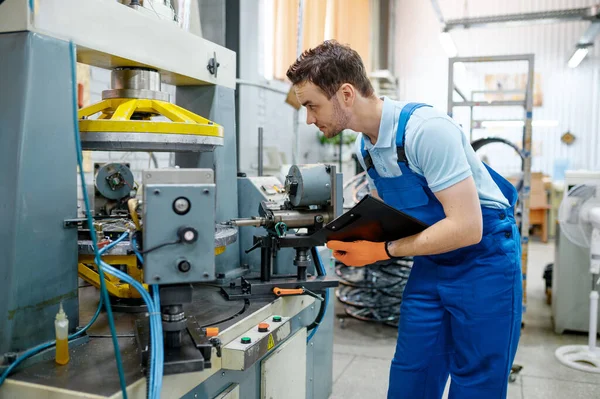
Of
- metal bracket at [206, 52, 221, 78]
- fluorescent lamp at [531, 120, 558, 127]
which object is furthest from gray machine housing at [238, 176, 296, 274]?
fluorescent lamp at [531, 120, 558, 127]

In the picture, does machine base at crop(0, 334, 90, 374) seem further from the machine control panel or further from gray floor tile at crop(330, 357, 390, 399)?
gray floor tile at crop(330, 357, 390, 399)

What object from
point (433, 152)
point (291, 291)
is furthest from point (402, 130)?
point (291, 291)

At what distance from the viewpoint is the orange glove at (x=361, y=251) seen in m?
1.41

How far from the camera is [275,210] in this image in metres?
1.57

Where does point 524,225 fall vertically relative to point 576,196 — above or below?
below

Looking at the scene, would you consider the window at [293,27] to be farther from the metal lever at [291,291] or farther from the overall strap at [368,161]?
the metal lever at [291,291]

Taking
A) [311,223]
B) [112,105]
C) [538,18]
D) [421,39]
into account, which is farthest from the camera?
[421,39]

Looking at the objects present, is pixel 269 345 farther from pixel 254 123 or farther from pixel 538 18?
pixel 538 18

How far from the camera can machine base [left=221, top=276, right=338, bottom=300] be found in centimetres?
154

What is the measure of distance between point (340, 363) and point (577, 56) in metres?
6.21

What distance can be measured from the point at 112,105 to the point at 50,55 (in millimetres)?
305

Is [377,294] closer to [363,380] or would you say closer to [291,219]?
[363,380]

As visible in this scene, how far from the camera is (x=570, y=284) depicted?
320cm

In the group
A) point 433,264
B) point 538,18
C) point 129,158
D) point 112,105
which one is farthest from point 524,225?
point 538,18
